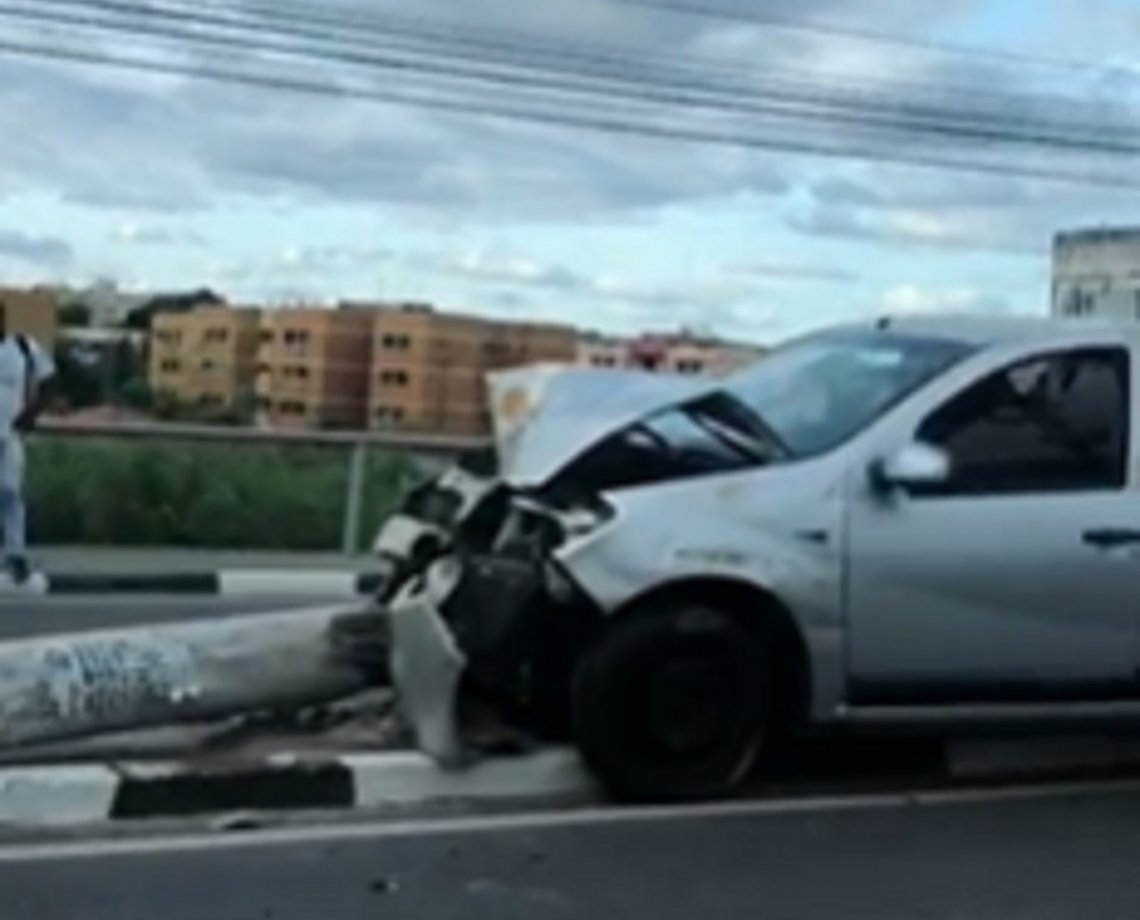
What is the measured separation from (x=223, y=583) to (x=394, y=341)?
17.0 feet

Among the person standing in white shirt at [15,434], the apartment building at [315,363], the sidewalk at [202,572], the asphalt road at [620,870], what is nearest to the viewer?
the asphalt road at [620,870]

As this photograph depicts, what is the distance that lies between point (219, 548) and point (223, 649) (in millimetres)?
7724

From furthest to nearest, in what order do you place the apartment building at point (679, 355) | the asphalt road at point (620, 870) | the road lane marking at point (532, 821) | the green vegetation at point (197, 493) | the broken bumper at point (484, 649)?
the green vegetation at point (197, 493) → the apartment building at point (679, 355) → the broken bumper at point (484, 649) → the road lane marking at point (532, 821) → the asphalt road at point (620, 870)

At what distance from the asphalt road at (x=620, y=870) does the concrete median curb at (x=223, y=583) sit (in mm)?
6736

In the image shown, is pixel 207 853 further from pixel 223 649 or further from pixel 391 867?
pixel 223 649

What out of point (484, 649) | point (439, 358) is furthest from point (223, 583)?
point (484, 649)

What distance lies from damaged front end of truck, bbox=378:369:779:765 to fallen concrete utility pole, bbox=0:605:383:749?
0.84 ft

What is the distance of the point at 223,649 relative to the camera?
7418mm

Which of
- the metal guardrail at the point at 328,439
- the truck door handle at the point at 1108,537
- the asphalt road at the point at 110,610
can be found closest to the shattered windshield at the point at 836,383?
the truck door handle at the point at 1108,537

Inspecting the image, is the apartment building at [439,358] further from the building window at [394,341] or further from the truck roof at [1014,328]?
the truck roof at [1014,328]

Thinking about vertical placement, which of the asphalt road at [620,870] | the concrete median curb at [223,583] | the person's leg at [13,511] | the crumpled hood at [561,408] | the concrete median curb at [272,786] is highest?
the crumpled hood at [561,408]

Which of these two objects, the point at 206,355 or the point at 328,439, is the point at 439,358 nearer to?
the point at 206,355

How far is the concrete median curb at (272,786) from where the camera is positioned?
21.5 feet

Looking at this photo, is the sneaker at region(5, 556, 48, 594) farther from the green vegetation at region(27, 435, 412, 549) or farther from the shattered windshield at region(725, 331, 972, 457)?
the shattered windshield at region(725, 331, 972, 457)
